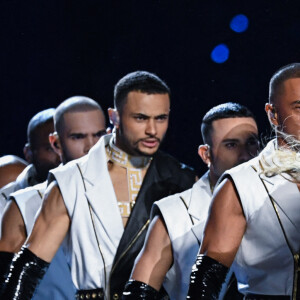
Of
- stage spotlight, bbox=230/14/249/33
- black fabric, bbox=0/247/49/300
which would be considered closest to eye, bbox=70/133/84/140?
black fabric, bbox=0/247/49/300

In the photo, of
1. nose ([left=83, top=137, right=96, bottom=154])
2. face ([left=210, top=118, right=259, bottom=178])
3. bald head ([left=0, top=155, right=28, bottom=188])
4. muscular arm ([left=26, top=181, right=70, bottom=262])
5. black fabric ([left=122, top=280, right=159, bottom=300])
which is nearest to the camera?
black fabric ([left=122, top=280, right=159, bottom=300])

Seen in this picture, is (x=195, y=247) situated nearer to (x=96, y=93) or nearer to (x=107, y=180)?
(x=107, y=180)

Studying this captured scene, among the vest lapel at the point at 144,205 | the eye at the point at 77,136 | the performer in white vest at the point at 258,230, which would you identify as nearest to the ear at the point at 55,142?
the eye at the point at 77,136

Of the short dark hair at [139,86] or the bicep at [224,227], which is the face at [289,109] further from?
the short dark hair at [139,86]

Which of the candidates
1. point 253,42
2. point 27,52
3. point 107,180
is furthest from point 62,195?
point 27,52

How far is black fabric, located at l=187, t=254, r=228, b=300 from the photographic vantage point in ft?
7.91

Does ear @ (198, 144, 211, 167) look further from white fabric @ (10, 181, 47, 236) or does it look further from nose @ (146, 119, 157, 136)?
white fabric @ (10, 181, 47, 236)

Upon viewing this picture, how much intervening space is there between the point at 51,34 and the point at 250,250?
3.37 metres

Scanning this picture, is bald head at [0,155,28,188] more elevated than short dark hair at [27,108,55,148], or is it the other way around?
short dark hair at [27,108,55,148]

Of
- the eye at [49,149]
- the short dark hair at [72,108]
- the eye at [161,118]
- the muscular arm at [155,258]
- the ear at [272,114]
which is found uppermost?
the short dark hair at [72,108]

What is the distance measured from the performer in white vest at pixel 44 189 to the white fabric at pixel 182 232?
48 centimetres

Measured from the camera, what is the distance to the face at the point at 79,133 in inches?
164

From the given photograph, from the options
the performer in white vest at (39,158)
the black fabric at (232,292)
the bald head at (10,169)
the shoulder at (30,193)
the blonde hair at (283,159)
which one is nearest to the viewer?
the blonde hair at (283,159)

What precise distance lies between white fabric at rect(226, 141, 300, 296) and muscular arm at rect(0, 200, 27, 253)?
1.39 metres
